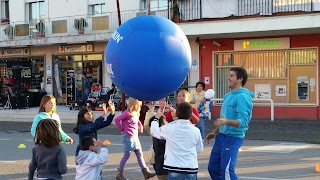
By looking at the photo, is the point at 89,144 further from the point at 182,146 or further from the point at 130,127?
the point at 130,127

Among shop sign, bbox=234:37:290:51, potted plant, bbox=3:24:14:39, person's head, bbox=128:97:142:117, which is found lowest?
person's head, bbox=128:97:142:117

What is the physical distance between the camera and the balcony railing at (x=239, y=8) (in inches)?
754

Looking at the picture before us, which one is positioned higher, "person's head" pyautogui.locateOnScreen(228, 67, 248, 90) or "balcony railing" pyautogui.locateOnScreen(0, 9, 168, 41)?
→ "balcony railing" pyautogui.locateOnScreen(0, 9, 168, 41)

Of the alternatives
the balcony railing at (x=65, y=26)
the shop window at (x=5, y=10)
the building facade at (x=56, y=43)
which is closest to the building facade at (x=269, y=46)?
the balcony railing at (x=65, y=26)

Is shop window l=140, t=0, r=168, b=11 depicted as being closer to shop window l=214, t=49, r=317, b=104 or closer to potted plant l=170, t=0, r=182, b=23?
potted plant l=170, t=0, r=182, b=23

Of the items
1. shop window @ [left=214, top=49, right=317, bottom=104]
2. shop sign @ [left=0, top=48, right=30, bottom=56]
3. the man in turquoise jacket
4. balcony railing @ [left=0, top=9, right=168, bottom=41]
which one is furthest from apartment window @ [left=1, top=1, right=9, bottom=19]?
the man in turquoise jacket

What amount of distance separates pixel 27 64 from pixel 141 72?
2362cm

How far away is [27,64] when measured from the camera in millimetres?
27344

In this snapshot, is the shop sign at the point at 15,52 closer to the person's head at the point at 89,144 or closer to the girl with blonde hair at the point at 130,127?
the girl with blonde hair at the point at 130,127

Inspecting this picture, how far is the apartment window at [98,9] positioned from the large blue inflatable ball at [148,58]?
2012cm

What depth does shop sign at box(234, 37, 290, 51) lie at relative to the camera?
66.8 ft

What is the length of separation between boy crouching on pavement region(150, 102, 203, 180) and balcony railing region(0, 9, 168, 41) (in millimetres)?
17582

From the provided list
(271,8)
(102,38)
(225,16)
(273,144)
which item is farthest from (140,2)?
(273,144)

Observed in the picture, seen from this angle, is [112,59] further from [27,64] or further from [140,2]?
[27,64]
